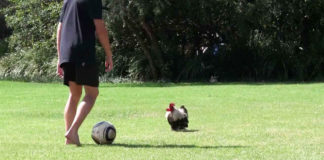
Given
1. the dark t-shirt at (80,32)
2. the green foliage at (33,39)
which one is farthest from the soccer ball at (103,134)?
the green foliage at (33,39)

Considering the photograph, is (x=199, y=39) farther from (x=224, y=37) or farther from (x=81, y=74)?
(x=81, y=74)

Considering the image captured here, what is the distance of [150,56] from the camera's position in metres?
28.5

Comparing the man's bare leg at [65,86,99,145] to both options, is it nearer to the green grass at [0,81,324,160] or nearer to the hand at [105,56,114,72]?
the green grass at [0,81,324,160]

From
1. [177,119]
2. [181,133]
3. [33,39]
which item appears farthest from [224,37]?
[181,133]

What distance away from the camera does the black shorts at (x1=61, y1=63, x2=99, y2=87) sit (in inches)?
310

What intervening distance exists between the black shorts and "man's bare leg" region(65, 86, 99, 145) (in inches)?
5.8

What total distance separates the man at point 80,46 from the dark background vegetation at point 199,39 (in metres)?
16.8

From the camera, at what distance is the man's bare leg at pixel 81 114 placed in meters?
7.98

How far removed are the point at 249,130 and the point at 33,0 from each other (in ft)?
70.9

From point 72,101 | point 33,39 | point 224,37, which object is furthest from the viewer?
point 33,39

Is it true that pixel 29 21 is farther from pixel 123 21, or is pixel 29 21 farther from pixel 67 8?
pixel 67 8

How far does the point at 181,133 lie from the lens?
9.73 metres

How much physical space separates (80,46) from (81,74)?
1.02 feet

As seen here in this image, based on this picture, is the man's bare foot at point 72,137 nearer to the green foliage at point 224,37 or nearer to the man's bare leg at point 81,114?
the man's bare leg at point 81,114
